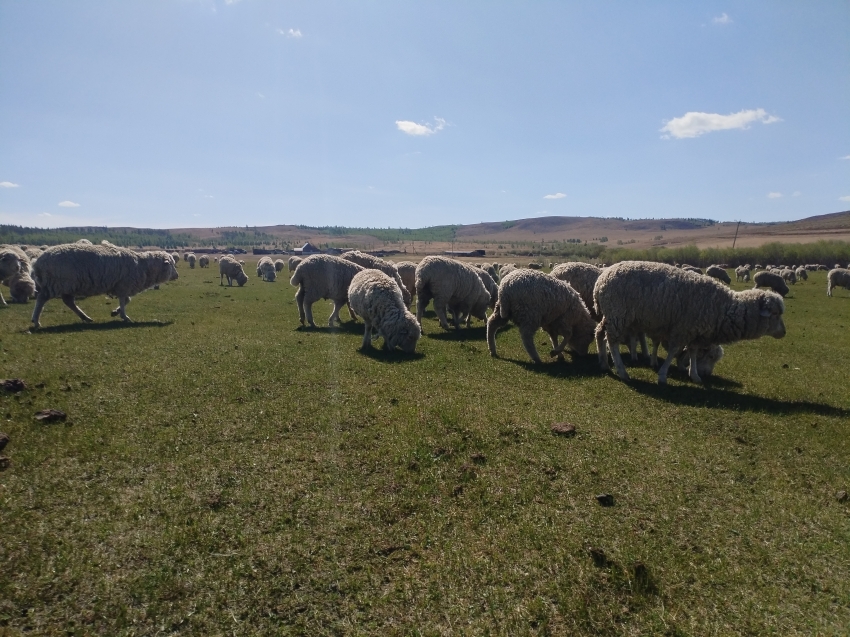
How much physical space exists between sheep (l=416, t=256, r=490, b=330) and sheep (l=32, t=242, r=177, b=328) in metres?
11.3

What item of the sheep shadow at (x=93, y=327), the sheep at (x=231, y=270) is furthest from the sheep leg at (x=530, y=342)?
the sheep at (x=231, y=270)

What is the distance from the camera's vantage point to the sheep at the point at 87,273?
15.8 metres

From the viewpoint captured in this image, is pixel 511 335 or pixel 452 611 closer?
pixel 452 611

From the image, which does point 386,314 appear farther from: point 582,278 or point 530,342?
point 582,278

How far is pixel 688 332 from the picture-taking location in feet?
35.4

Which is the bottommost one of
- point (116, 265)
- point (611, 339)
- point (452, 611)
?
point (452, 611)

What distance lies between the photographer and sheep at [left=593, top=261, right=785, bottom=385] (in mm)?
10500

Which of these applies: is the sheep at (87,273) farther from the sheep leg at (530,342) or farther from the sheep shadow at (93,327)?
the sheep leg at (530,342)

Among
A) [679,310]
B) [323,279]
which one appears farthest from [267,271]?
[679,310]

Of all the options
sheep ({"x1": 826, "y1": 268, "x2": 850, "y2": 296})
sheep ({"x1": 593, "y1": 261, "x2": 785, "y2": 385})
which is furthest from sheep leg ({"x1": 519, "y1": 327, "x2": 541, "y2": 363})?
sheep ({"x1": 826, "y1": 268, "x2": 850, "y2": 296})

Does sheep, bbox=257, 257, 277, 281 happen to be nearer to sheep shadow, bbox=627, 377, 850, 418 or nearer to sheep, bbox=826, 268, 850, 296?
sheep shadow, bbox=627, 377, 850, 418

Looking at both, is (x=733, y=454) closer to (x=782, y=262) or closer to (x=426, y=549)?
(x=426, y=549)

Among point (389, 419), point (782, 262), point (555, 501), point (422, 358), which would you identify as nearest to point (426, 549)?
point (555, 501)

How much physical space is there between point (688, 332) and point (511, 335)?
259 inches
